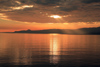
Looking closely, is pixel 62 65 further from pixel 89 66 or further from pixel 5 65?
pixel 5 65

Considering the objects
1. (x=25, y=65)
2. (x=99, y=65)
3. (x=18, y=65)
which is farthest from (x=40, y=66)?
(x=99, y=65)

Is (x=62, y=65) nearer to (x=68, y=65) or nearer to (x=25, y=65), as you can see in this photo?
(x=68, y=65)

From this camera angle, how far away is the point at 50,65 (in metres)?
20.1

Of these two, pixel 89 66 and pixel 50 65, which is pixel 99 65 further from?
pixel 50 65

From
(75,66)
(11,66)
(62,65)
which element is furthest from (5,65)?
(75,66)

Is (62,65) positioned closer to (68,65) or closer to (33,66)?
(68,65)

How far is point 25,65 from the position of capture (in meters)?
20.0

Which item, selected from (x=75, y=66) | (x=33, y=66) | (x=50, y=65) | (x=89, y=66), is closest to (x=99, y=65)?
(x=89, y=66)

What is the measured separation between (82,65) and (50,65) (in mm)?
6139

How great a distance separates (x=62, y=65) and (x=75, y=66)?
241 cm

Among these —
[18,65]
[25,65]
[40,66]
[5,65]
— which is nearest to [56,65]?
[40,66]

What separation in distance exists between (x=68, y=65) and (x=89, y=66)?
387 centimetres

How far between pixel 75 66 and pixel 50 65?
4.65m

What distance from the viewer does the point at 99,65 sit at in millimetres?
20219
